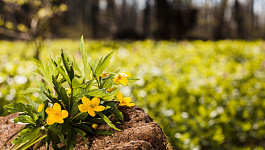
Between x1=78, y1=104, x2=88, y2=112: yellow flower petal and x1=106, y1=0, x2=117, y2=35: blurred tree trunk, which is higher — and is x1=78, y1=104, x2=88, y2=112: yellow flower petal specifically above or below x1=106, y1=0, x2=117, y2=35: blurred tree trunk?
below

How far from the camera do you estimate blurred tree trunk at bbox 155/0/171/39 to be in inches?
541

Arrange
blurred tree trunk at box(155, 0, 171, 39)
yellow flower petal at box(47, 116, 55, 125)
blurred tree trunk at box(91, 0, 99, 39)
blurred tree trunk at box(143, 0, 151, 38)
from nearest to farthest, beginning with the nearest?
1. yellow flower petal at box(47, 116, 55, 125)
2. blurred tree trunk at box(155, 0, 171, 39)
3. blurred tree trunk at box(143, 0, 151, 38)
4. blurred tree trunk at box(91, 0, 99, 39)

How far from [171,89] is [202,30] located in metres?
12.6

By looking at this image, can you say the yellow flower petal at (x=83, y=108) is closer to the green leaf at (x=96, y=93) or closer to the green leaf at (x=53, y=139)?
the green leaf at (x=96, y=93)

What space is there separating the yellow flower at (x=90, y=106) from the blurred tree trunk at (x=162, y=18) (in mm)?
13305

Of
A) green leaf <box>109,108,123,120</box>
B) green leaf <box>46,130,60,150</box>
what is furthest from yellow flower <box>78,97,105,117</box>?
green leaf <box>46,130,60,150</box>

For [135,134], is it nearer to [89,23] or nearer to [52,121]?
[52,121]

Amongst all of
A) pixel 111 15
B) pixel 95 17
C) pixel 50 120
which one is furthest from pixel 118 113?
pixel 95 17

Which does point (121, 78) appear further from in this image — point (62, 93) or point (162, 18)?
point (162, 18)

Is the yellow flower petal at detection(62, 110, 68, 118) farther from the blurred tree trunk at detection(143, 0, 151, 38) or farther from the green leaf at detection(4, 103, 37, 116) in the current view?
the blurred tree trunk at detection(143, 0, 151, 38)

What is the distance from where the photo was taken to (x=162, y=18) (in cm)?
1394

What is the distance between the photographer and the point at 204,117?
115 inches

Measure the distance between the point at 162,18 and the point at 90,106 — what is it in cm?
1349

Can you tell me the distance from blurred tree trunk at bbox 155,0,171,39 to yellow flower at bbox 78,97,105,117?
13305 millimetres
